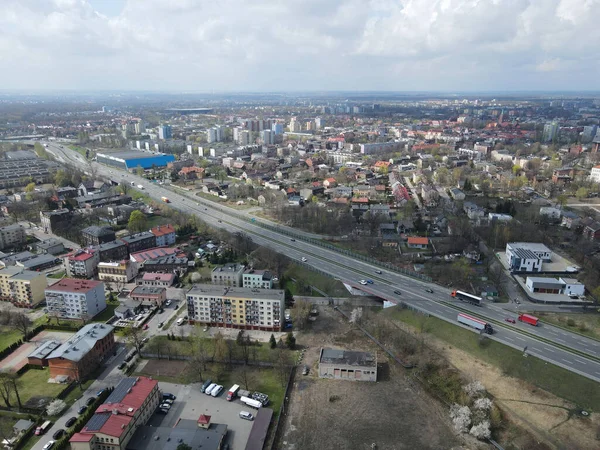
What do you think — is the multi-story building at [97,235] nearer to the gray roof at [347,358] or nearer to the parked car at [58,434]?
the parked car at [58,434]

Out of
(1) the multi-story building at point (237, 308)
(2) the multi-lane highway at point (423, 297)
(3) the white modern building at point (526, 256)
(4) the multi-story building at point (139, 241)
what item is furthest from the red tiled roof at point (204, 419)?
(3) the white modern building at point (526, 256)

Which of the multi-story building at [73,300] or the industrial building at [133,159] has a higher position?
the industrial building at [133,159]

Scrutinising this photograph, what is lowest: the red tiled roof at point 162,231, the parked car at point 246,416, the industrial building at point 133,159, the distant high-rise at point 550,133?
the parked car at point 246,416

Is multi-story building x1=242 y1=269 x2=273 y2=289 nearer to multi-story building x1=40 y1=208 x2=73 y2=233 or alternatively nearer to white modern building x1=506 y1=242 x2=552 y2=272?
white modern building x1=506 y1=242 x2=552 y2=272

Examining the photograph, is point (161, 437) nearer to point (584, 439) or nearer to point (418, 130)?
point (584, 439)

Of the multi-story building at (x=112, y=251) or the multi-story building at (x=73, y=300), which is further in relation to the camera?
the multi-story building at (x=112, y=251)

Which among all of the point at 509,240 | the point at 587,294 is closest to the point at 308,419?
the point at 587,294
